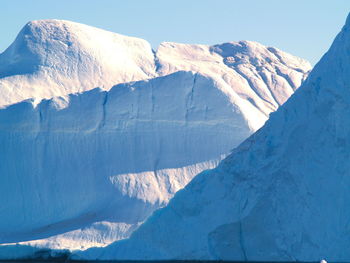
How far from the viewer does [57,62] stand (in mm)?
26375

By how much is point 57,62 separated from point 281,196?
12997 millimetres

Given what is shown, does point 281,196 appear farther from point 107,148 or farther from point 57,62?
point 57,62

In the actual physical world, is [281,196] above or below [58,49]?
above

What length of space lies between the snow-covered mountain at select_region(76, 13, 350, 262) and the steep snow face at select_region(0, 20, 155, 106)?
35.2 feet

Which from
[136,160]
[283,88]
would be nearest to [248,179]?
[136,160]

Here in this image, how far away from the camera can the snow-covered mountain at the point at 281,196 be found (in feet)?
48.0

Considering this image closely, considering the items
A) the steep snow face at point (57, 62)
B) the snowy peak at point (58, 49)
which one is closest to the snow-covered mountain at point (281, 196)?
the steep snow face at point (57, 62)

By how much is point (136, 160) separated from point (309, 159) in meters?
9.87

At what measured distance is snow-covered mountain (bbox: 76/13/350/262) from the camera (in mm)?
14641

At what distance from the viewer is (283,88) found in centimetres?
2842

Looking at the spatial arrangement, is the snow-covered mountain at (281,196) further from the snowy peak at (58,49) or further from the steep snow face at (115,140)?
the snowy peak at (58,49)

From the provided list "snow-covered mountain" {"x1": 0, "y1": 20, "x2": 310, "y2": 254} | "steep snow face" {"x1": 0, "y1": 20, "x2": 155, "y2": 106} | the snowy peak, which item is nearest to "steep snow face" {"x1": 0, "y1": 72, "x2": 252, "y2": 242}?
"snow-covered mountain" {"x1": 0, "y1": 20, "x2": 310, "y2": 254}

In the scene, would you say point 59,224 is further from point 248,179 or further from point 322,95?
point 322,95

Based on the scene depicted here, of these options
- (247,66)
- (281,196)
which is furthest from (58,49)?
(281,196)
